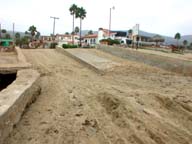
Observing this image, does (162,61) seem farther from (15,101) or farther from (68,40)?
(68,40)

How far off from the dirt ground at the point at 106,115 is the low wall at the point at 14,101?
9.1 inches

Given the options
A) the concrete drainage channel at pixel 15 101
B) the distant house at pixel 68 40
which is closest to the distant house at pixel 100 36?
the distant house at pixel 68 40

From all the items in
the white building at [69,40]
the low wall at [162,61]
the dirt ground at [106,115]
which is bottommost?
the dirt ground at [106,115]

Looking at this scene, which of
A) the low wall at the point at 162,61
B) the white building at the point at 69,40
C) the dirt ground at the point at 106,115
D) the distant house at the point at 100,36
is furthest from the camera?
the distant house at the point at 100,36

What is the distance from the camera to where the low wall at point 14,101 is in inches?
207

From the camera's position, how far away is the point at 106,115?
7133 mm

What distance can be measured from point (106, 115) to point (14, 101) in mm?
2455

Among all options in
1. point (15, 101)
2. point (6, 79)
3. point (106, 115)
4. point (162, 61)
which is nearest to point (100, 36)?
point (162, 61)

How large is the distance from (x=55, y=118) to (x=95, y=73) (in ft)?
24.8

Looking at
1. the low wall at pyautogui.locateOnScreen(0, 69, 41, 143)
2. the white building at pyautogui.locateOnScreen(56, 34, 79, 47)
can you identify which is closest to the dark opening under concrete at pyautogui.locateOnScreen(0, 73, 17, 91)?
the low wall at pyautogui.locateOnScreen(0, 69, 41, 143)

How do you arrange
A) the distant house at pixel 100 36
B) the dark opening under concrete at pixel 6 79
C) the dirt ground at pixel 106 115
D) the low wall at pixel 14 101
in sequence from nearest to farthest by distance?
1. the low wall at pixel 14 101
2. the dirt ground at pixel 106 115
3. the dark opening under concrete at pixel 6 79
4. the distant house at pixel 100 36

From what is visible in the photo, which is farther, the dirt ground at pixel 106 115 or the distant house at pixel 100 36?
the distant house at pixel 100 36

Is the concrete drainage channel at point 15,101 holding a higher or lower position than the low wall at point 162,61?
lower

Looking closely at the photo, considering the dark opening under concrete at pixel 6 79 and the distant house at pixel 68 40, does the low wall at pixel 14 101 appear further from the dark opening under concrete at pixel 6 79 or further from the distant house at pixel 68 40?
the distant house at pixel 68 40
